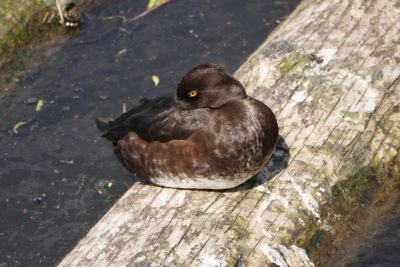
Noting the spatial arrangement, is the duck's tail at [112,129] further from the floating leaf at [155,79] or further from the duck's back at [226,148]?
the floating leaf at [155,79]

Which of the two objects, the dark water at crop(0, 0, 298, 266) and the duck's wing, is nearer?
the duck's wing

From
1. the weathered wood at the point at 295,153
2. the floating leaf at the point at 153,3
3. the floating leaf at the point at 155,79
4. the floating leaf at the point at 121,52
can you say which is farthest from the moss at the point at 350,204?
the floating leaf at the point at 153,3

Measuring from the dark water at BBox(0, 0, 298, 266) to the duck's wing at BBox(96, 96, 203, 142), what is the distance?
33.6 inches

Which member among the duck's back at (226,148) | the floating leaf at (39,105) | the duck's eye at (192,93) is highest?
the duck's eye at (192,93)

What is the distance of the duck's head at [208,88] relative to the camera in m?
4.34

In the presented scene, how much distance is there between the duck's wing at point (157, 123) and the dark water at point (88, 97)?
85 cm

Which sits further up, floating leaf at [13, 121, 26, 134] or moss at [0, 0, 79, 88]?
moss at [0, 0, 79, 88]

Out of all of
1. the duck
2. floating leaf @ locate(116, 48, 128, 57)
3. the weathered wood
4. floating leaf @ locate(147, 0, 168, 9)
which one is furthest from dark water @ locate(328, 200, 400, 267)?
floating leaf @ locate(147, 0, 168, 9)

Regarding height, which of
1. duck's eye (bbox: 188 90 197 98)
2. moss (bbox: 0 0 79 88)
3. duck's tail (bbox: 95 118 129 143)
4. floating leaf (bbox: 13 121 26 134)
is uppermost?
duck's eye (bbox: 188 90 197 98)

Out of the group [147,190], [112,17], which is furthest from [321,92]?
[112,17]

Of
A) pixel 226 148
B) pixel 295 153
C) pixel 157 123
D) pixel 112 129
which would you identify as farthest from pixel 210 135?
pixel 112 129

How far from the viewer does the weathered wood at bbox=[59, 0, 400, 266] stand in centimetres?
404

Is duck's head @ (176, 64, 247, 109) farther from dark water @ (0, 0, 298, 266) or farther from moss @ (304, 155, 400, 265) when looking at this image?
dark water @ (0, 0, 298, 266)

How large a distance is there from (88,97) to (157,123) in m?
2.31
